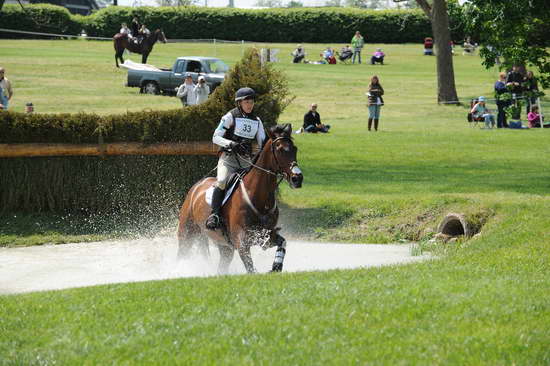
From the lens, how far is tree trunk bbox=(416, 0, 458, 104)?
42.5m

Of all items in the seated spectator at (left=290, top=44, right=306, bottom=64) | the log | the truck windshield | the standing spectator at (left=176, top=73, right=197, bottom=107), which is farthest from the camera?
the seated spectator at (left=290, top=44, right=306, bottom=64)

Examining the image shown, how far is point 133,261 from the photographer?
15.2m

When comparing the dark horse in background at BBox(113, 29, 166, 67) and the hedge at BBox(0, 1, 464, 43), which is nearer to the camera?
the dark horse in background at BBox(113, 29, 166, 67)

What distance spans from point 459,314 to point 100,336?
11.1 ft

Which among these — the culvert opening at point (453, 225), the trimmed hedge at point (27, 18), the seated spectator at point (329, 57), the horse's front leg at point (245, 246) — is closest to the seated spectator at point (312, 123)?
the culvert opening at point (453, 225)

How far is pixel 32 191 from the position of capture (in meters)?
18.1

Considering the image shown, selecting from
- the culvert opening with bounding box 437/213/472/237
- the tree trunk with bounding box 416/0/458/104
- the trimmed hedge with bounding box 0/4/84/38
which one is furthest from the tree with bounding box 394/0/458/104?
the trimmed hedge with bounding box 0/4/84/38

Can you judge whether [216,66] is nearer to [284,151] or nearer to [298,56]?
[298,56]

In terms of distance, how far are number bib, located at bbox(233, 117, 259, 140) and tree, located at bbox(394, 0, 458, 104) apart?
31607 mm

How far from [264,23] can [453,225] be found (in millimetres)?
62825

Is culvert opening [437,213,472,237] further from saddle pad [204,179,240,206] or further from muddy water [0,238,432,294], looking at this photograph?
saddle pad [204,179,240,206]

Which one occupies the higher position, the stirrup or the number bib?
the number bib

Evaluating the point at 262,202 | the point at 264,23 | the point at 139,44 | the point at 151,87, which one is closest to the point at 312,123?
the point at 151,87

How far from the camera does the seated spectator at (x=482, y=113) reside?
114 feet
